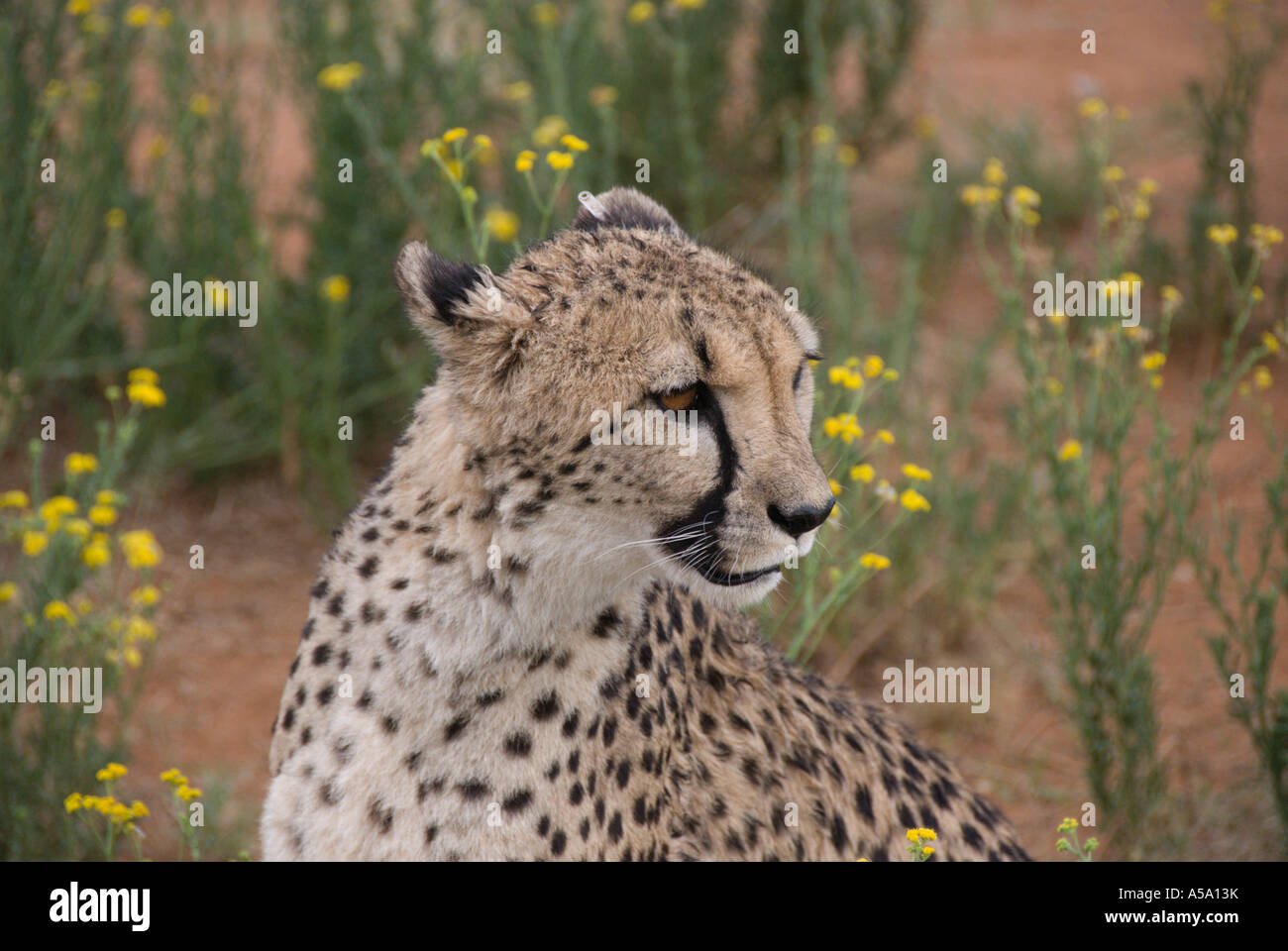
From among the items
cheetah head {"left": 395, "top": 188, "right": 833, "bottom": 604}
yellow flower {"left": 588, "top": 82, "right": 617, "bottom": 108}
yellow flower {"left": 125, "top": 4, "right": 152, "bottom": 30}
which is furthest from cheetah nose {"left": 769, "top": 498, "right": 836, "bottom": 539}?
yellow flower {"left": 125, "top": 4, "right": 152, "bottom": 30}

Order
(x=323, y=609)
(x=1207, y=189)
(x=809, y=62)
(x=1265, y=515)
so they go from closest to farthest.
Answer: (x=323, y=609) < (x=1265, y=515) < (x=1207, y=189) < (x=809, y=62)

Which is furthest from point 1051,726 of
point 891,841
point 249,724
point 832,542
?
point 249,724

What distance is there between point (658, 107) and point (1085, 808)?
358 cm

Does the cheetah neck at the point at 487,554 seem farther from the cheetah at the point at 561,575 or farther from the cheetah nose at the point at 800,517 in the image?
the cheetah nose at the point at 800,517

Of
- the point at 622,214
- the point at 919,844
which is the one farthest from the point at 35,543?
the point at 919,844

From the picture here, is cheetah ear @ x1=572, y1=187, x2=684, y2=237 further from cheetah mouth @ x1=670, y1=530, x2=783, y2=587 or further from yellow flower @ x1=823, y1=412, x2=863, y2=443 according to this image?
cheetah mouth @ x1=670, y1=530, x2=783, y2=587

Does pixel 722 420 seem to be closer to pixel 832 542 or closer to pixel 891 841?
pixel 891 841

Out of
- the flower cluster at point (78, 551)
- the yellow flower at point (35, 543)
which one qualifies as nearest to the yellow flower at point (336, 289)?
the flower cluster at point (78, 551)

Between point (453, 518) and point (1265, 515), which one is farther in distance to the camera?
point (1265, 515)

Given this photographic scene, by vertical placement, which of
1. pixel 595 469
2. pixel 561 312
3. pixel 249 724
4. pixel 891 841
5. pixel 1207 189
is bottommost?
pixel 891 841

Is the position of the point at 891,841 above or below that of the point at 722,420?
below

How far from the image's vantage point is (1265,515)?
5.29 m

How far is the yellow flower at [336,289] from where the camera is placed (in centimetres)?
488

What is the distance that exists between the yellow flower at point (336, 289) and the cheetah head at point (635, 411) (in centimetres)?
243
